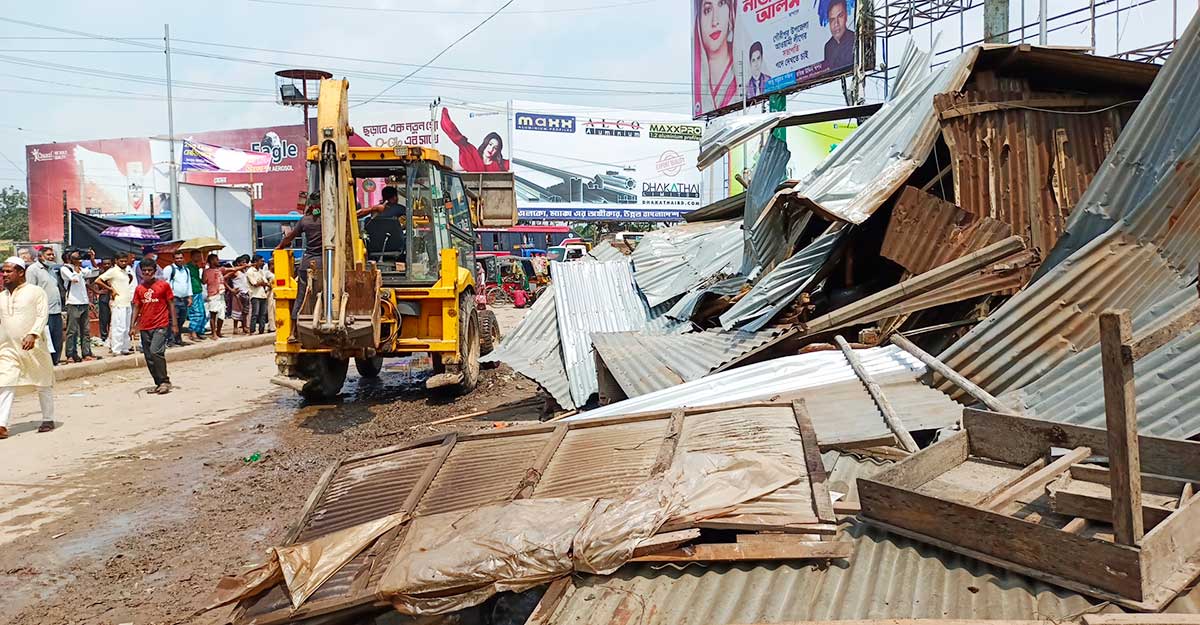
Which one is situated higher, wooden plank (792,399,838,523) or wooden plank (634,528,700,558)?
wooden plank (792,399,838,523)

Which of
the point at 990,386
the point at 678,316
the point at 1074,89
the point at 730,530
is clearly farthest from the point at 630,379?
the point at 1074,89

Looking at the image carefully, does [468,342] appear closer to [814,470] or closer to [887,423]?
[887,423]

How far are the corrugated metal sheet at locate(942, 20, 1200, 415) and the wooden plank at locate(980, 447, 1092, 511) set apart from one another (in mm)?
1749

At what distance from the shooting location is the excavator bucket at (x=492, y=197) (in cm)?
1027

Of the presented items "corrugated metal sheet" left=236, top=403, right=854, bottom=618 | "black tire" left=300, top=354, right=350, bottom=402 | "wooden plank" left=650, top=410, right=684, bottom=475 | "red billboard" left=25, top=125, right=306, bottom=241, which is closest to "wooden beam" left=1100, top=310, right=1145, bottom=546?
"corrugated metal sheet" left=236, top=403, right=854, bottom=618

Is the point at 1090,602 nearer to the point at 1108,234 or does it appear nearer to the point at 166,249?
the point at 1108,234

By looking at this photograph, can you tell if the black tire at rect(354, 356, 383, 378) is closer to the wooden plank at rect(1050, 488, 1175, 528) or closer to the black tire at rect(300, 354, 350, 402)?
the black tire at rect(300, 354, 350, 402)

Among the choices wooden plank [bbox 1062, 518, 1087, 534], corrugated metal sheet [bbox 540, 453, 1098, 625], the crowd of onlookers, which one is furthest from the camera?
the crowd of onlookers

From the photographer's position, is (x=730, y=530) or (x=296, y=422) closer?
(x=730, y=530)

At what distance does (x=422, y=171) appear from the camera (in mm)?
8914

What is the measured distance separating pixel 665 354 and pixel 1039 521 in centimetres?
402

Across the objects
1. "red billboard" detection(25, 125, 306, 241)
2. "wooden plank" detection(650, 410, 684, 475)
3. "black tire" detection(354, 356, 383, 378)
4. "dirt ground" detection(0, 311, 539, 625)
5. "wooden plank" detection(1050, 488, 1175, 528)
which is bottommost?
"dirt ground" detection(0, 311, 539, 625)

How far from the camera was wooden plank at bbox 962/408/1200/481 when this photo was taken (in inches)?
120

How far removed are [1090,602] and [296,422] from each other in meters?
7.71
